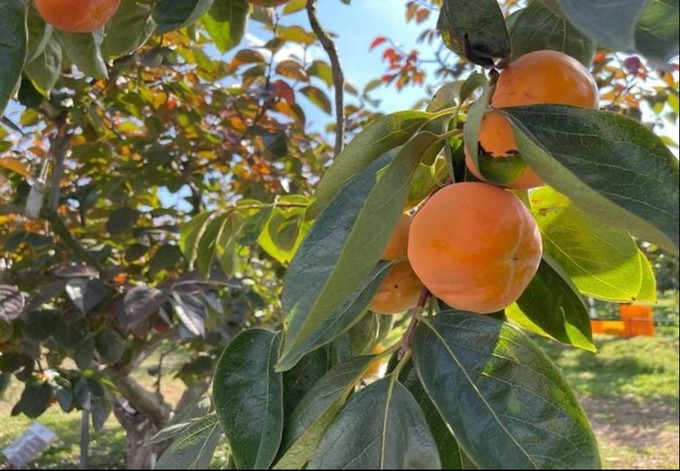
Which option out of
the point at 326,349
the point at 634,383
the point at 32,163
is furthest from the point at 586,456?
the point at 634,383

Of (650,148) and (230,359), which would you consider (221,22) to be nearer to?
(230,359)

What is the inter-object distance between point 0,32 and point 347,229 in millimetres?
501

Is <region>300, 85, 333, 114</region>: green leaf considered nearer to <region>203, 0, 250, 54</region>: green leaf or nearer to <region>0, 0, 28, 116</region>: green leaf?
<region>203, 0, 250, 54</region>: green leaf

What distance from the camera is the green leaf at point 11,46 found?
75 cm

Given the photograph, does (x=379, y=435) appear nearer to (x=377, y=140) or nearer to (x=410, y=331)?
(x=410, y=331)

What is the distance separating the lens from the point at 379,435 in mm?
513

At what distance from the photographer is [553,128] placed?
546 millimetres

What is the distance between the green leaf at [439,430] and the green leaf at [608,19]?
31 cm

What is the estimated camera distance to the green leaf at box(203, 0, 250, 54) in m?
→ 1.14

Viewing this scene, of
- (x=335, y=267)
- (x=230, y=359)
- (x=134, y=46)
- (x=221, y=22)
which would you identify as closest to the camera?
(x=335, y=267)

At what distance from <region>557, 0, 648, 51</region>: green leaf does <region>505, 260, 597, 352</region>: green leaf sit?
28cm

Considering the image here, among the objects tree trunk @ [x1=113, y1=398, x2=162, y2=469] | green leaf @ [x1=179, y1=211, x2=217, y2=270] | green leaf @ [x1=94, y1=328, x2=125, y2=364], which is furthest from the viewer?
tree trunk @ [x1=113, y1=398, x2=162, y2=469]

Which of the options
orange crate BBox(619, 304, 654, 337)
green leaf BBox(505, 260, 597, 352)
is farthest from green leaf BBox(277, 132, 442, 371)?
orange crate BBox(619, 304, 654, 337)

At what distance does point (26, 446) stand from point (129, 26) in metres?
0.69
